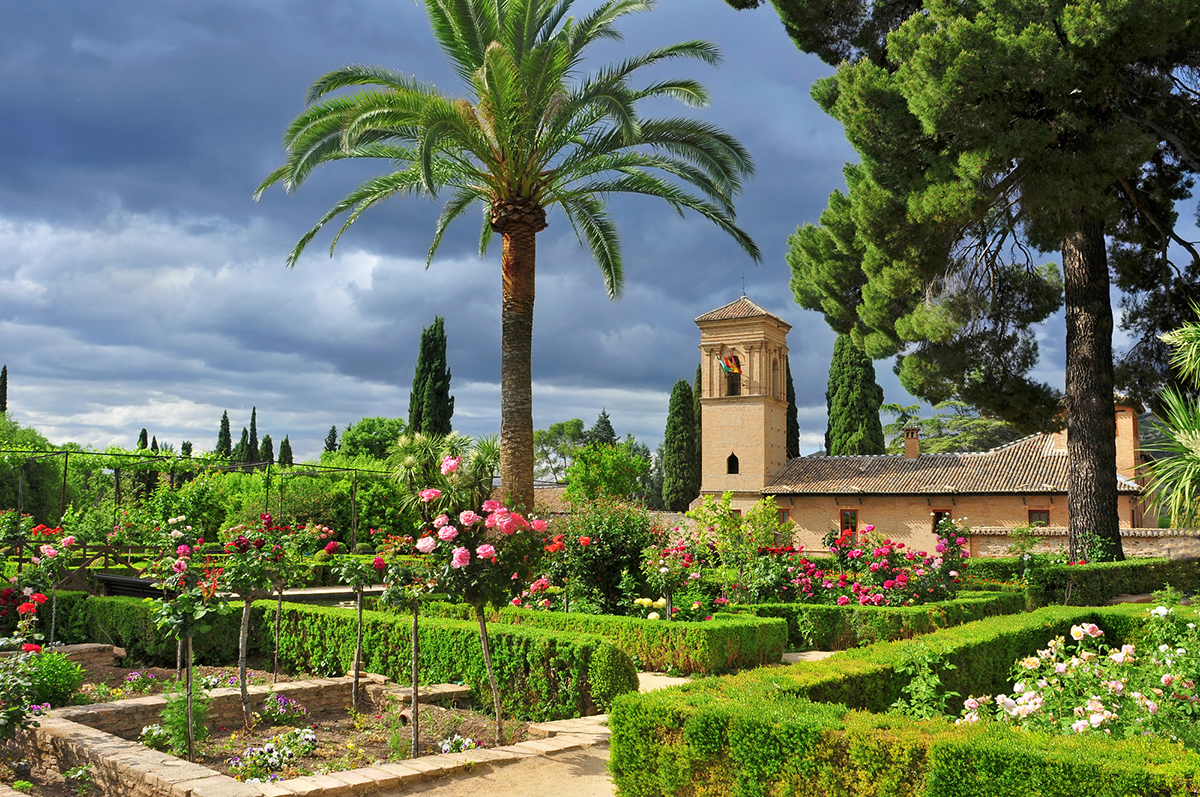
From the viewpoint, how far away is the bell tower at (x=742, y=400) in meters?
30.8

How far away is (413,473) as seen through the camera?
81.5 ft

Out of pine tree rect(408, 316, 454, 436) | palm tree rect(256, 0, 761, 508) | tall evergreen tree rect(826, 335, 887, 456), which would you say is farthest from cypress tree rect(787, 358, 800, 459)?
palm tree rect(256, 0, 761, 508)

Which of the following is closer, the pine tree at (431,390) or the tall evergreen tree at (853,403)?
the tall evergreen tree at (853,403)

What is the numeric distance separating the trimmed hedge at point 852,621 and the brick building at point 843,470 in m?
14.6

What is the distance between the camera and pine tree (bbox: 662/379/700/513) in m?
36.8

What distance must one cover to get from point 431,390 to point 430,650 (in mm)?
29949

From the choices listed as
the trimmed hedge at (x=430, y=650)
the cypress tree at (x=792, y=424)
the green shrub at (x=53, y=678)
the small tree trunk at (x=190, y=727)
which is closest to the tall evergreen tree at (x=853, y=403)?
the cypress tree at (x=792, y=424)

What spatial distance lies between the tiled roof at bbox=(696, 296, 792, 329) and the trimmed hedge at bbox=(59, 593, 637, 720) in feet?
78.7

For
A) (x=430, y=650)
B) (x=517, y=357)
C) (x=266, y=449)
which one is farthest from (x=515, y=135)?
(x=266, y=449)

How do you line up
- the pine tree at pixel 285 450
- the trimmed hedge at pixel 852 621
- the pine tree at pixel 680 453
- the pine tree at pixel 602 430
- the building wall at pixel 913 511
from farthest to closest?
the pine tree at pixel 602 430 → the pine tree at pixel 285 450 → the pine tree at pixel 680 453 → the building wall at pixel 913 511 → the trimmed hedge at pixel 852 621

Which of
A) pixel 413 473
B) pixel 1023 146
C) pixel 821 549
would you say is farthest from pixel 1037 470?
pixel 413 473

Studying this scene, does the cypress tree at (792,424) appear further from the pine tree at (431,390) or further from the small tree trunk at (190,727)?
the small tree trunk at (190,727)

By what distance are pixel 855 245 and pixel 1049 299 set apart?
4.44 metres

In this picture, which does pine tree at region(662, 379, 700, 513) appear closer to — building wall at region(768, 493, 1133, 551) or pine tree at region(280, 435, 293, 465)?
building wall at region(768, 493, 1133, 551)
